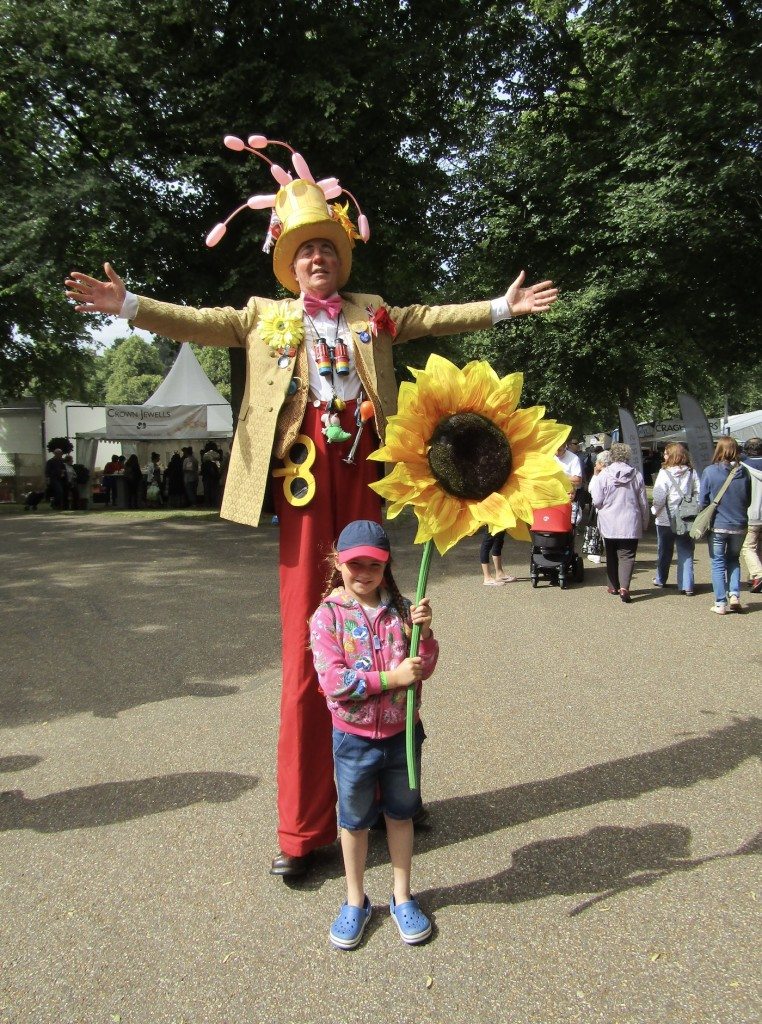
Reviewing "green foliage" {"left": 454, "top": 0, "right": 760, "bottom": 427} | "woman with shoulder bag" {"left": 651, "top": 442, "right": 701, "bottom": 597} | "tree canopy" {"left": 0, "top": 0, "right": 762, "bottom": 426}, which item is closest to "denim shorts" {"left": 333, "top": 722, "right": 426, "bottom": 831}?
"woman with shoulder bag" {"left": 651, "top": 442, "right": 701, "bottom": 597}

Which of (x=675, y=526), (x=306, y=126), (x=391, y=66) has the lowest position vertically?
(x=675, y=526)

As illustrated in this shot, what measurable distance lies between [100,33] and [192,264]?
3734 mm

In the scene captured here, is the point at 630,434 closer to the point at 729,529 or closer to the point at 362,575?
the point at 729,529

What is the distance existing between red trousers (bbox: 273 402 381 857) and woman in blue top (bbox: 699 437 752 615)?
19.5 feet

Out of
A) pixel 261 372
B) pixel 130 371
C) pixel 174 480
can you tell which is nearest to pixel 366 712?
pixel 261 372

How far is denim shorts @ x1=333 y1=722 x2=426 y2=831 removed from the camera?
8.96 feet

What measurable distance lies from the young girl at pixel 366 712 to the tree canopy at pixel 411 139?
11.1m

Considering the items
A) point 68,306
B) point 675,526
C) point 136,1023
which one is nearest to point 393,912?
point 136,1023

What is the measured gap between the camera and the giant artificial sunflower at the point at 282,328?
3.13 metres

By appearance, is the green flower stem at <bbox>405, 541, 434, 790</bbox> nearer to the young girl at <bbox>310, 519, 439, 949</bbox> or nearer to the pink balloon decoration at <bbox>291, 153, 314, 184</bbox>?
the young girl at <bbox>310, 519, 439, 949</bbox>

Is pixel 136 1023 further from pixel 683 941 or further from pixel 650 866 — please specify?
pixel 650 866

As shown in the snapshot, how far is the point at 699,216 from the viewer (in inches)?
515

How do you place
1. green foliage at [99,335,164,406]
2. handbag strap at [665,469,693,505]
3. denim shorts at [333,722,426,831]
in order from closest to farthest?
denim shorts at [333,722,426,831] < handbag strap at [665,469,693,505] < green foliage at [99,335,164,406]

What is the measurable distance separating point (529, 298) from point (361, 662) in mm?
1585
